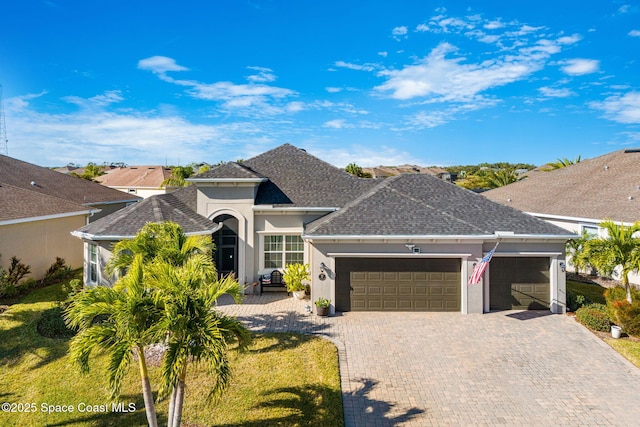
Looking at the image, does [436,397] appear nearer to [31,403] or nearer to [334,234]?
[334,234]

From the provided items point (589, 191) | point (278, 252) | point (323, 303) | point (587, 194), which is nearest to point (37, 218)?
point (278, 252)

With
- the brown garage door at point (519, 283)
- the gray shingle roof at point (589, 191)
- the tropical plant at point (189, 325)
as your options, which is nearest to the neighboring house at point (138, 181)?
the gray shingle roof at point (589, 191)

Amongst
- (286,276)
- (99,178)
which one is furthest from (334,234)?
(99,178)

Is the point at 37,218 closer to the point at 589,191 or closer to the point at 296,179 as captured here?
the point at 296,179

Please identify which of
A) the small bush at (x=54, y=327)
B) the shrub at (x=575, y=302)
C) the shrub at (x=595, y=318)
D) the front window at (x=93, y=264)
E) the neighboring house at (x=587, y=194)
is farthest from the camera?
the neighboring house at (x=587, y=194)

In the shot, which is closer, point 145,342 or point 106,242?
point 145,342

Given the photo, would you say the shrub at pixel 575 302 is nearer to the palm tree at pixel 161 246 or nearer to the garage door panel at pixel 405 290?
the garage door panel at pixel 405 290
